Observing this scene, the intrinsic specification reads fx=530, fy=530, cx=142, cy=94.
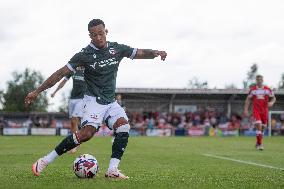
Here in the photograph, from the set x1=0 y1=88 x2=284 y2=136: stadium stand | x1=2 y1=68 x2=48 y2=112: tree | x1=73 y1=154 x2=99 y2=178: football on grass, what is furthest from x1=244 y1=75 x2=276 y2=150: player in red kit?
x1=2 y1=68 x2=48 y2=112: tree

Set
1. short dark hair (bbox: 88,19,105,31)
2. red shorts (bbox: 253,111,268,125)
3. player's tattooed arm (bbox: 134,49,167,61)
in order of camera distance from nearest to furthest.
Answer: short dark hair (bbox: 88,19,105,31) < player's tattooed arm (bbox: 134,49,167,61) < red shorts (bbox: 253,111,268,125)

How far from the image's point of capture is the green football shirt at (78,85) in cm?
1550

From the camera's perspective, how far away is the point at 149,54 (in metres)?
8.71

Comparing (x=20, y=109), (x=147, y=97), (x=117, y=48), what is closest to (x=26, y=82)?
(x=20, y=109)

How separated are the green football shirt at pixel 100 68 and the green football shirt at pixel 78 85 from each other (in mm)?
7113

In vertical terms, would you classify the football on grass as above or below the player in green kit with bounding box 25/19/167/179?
below

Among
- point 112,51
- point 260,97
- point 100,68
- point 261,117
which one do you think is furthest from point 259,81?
point 100,68

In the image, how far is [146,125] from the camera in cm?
4806

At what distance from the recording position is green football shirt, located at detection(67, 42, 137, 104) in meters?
8.12

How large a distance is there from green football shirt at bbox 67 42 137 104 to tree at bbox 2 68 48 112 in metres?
89.3

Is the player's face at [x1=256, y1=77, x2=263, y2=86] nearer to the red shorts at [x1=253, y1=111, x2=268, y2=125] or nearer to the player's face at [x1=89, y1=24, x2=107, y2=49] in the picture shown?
the red shorts at [x1=253, y1=111, x2=268, y2=125]

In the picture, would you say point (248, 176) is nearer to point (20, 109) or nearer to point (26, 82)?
point (20, 109)

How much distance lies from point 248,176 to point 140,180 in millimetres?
1896

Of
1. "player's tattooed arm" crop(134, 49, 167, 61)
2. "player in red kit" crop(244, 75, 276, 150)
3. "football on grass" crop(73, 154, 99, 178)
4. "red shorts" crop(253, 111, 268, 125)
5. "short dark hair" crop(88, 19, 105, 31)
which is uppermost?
"short dark hair" crop(88, 19, 105, 31)
